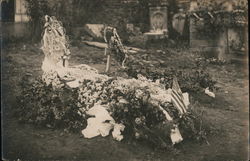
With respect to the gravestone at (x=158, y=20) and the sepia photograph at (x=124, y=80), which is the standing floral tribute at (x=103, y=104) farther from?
the gravestone at (x=158, y=20)

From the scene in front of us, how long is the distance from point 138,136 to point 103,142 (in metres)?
0.37

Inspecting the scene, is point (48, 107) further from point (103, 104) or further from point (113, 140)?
point (113, 140)

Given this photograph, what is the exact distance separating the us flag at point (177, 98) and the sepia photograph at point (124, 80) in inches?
0.4

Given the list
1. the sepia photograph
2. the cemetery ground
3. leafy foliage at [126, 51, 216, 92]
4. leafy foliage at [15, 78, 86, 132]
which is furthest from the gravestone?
leafy foliage at [15, 78, 86, 132]

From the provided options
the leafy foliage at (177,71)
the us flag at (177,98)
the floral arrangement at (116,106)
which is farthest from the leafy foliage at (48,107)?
the us flag at (177,98)

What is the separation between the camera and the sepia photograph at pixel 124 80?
3.91 meters

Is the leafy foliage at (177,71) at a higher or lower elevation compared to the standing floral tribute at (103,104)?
higher

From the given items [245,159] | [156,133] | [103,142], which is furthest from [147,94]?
[245,159]

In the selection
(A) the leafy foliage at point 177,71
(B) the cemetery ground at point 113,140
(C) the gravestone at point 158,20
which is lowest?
(B) the cemetery ground at point 113,140

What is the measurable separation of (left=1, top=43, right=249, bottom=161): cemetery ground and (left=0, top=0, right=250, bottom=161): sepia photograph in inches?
0.4

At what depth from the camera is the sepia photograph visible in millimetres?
3910

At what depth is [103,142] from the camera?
390 centimetres

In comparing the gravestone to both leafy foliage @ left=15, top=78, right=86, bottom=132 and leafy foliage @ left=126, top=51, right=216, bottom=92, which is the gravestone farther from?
leafy foliage @ left=15, top=78, right=86, bottom=132

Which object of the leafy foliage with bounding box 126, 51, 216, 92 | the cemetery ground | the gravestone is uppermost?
the gravestone
